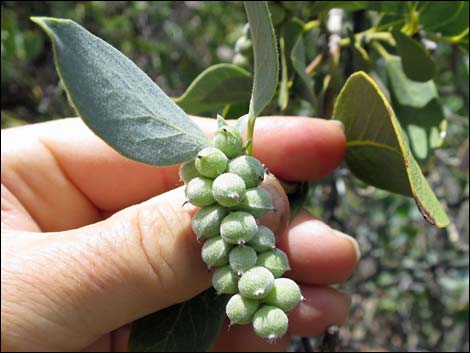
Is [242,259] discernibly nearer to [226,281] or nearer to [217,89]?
[226,281]

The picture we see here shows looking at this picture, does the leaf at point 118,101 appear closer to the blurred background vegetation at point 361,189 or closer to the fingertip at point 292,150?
the fingertip at point 292,150

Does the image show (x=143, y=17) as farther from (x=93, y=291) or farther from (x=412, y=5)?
(x=93, y=291)

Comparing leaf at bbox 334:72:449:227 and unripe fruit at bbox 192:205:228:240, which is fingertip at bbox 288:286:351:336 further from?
unripe fruit at bbox 192:205:228:240

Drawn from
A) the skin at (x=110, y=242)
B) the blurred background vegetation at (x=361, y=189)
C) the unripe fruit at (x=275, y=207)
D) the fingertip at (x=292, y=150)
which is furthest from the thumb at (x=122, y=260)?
the blurred background vegetation at (x=361, y=189)

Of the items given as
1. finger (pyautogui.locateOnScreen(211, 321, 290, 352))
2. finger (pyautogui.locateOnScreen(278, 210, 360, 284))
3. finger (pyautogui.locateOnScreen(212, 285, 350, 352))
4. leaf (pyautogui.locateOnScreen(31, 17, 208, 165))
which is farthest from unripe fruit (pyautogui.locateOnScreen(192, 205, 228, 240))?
finger (pyautogui.locateOnScreen(211, 321, 290, 352))

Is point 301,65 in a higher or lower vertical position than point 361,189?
higher

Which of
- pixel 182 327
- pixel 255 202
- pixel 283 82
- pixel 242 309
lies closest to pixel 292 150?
pixel 283 82

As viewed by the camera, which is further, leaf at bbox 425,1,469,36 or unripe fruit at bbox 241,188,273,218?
leaf at bbox 425,1,469,36
